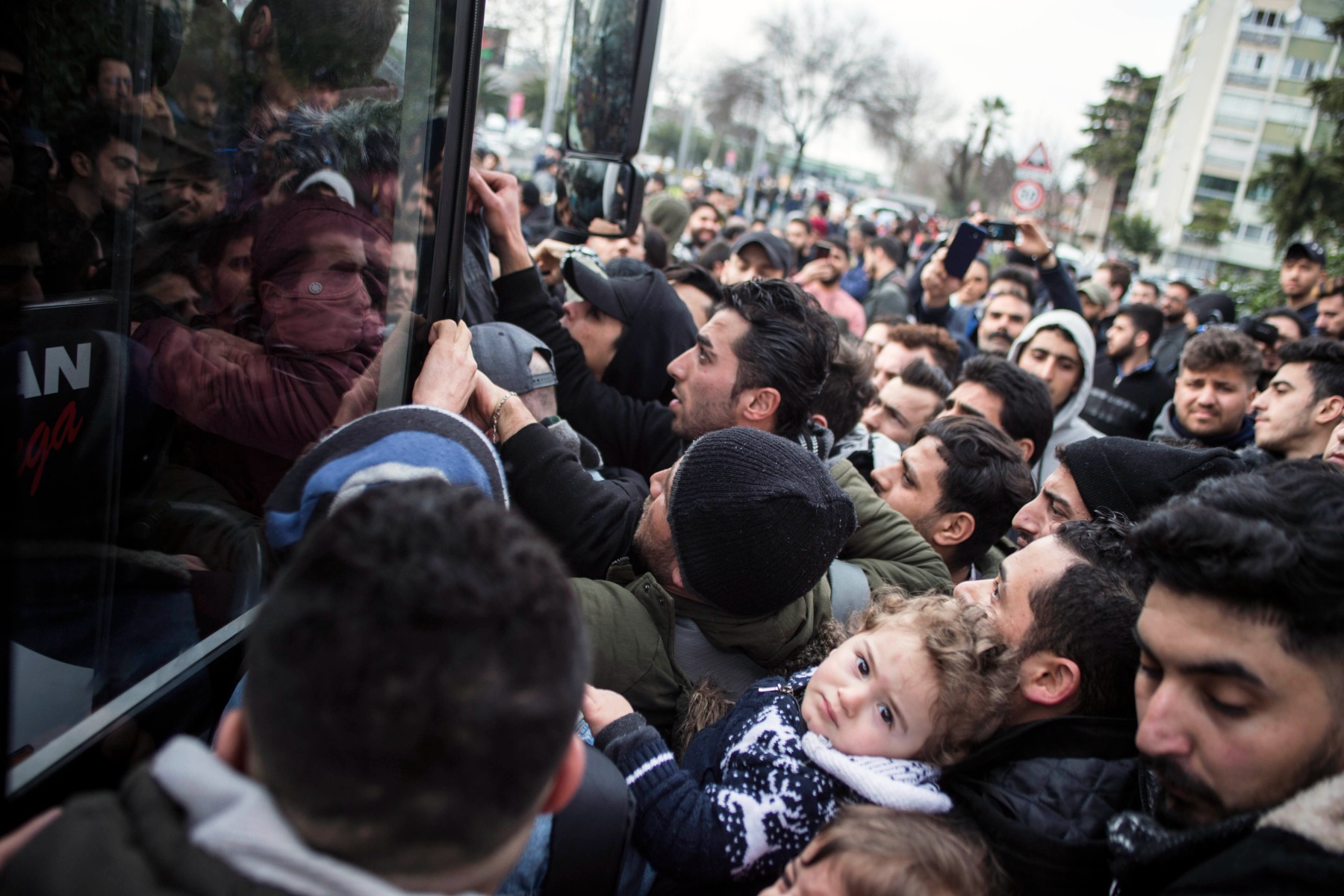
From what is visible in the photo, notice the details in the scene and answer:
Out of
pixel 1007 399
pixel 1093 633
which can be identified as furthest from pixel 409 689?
pixel 1007 399

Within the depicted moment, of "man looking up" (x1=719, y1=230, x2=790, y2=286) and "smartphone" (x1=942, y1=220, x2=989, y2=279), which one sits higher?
"smartphone" (x1=942, y1=220, x2=989, y2=279)

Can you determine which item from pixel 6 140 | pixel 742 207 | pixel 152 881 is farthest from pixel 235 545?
pixel 742 207

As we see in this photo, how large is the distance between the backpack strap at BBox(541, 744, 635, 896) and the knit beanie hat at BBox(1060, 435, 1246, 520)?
6.35 ft

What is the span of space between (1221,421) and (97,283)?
4.94 meters

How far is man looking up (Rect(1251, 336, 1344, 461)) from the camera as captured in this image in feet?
12.2

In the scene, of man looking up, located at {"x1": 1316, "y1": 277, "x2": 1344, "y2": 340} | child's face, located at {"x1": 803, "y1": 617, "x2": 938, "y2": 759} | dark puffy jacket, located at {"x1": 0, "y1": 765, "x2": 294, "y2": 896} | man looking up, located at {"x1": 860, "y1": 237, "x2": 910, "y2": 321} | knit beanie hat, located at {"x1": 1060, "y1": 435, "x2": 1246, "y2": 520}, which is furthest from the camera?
man looking up, located at {"x1": 860, "y1": 237, "x2": 910, "y2": 321}

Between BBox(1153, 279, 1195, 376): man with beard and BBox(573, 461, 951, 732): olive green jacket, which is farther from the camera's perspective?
BBox(1153, 279, 1195, 376): man with beard

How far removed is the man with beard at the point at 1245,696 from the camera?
118 cm

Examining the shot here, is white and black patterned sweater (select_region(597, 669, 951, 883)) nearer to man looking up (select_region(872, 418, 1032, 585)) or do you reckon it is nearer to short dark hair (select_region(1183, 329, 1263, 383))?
man looking up (select_region(872, 418, 1032, 585))

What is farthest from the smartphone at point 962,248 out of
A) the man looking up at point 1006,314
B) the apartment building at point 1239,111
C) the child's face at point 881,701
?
the apartment building at point 1239,111

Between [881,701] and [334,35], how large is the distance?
163cm

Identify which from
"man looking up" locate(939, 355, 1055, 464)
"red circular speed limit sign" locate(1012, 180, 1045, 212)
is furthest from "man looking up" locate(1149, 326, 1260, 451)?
"red circular speed limit sign" locate(1012, 180, 1045, 212)

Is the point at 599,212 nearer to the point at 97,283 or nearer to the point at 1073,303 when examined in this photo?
the point at 97,283

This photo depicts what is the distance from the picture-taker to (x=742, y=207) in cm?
3262
